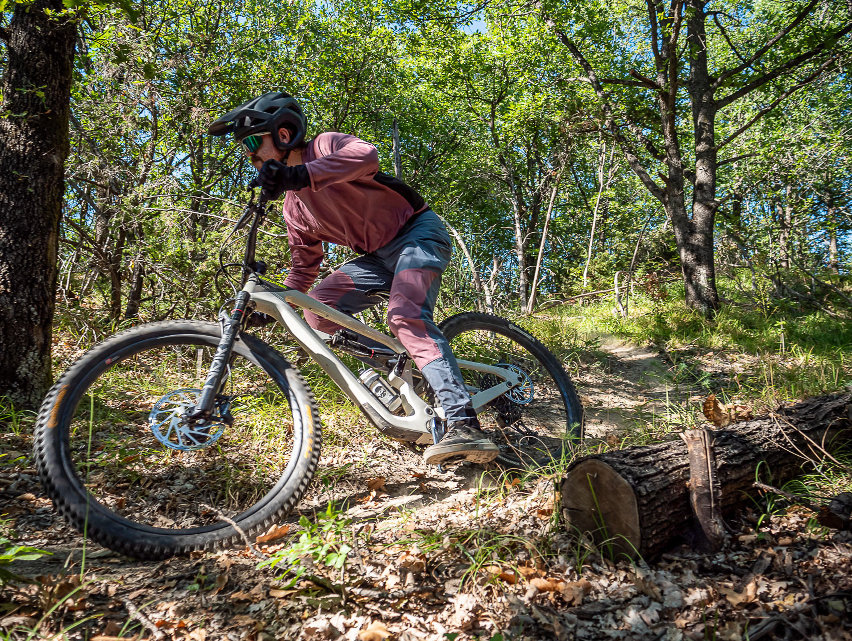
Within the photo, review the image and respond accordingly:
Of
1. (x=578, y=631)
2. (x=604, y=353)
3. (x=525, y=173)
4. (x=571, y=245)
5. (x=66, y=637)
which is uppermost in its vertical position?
(x=525, y=173)

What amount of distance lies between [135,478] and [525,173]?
63.4 ft

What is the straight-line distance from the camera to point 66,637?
4.52ft

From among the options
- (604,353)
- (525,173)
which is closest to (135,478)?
(604,353)

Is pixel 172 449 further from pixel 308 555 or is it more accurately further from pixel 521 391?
pixel 521 391

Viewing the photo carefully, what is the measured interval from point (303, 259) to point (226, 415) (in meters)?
1.10

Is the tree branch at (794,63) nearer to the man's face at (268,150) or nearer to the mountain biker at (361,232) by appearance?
the mountain biker at (361,232)

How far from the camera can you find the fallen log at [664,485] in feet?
6.27

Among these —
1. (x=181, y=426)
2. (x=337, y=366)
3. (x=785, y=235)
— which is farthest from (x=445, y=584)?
(x=785, y=235)

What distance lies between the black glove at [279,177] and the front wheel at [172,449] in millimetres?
735

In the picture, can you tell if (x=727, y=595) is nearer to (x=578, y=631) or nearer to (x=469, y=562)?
(x=578, y=631)

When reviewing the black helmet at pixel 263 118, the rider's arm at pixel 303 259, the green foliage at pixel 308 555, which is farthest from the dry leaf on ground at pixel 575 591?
the black helmet at pixel 263 118

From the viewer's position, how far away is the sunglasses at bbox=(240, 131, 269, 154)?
7.97ft

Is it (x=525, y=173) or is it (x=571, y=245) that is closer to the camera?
(x=525, y=173)

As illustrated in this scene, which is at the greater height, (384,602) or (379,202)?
(379,202)
